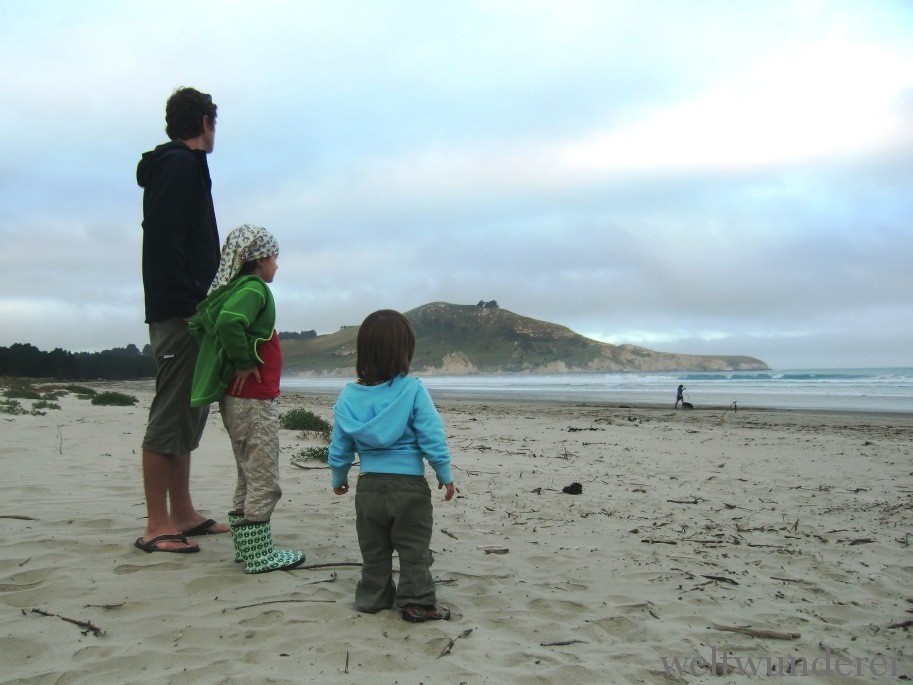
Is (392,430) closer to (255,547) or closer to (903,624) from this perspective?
(255,547)

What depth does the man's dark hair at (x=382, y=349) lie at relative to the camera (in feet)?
10.1

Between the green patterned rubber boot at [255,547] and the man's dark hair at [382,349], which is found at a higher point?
the man's dark hair at [382,349]

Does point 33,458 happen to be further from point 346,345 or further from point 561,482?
point 346,345

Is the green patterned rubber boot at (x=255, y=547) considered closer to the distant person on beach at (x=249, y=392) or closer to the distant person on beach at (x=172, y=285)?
the distant person on beach at (x=249, y=392)

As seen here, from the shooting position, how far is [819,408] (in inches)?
847

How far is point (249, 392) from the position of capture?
3.35 m

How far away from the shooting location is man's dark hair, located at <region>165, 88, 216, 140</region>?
3.71m

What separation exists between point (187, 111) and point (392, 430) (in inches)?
85.5

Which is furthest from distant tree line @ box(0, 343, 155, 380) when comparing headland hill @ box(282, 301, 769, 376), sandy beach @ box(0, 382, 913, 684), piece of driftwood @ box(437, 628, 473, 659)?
piece of driftwood @ box(437, 628, 473, 659)

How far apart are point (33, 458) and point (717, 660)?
6.92 m

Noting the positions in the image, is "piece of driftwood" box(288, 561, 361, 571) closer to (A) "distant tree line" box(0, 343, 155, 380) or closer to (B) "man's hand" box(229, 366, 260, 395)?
(B) "man's hand" box(229, 366, 260, 395)

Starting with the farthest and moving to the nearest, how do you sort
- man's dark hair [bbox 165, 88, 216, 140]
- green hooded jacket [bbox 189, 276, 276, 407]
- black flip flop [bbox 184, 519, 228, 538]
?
black flip flop [bbox 184, 519, 228, 538] < man's dark hair [bbox 165, 88, 216, 140] < green hooded jacket [bbox 189, 276, 276, 407]

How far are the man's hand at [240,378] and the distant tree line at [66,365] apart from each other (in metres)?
53.5

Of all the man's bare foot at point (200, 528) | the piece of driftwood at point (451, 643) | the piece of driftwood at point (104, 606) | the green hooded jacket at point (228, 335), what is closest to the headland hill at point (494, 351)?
A: the man's bare foot at point (200, 528)
